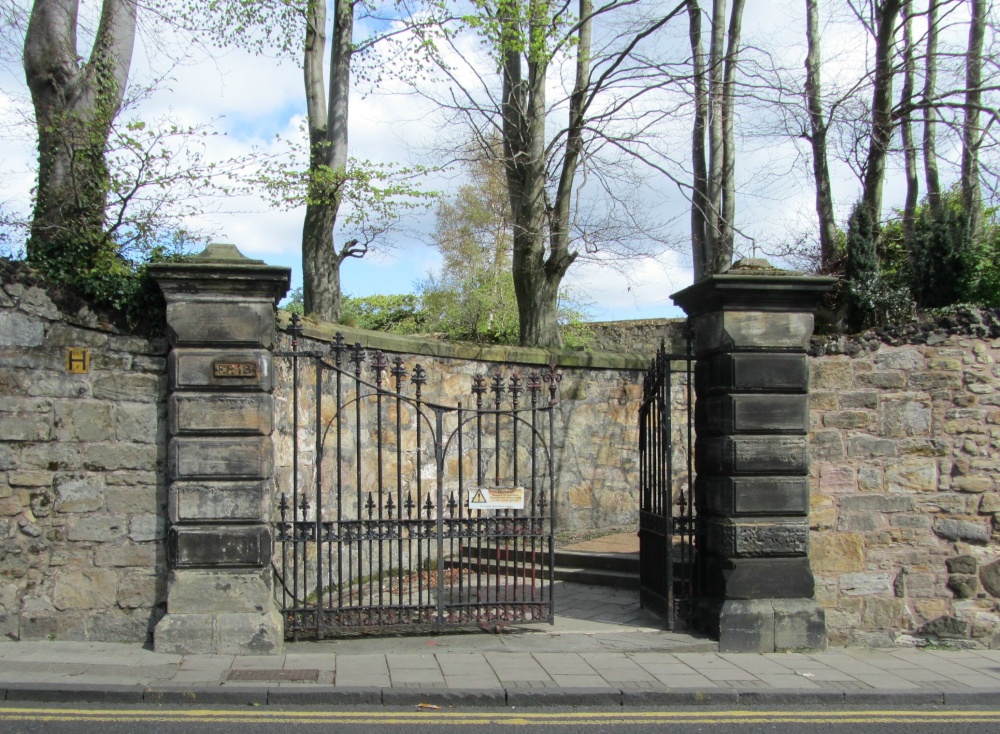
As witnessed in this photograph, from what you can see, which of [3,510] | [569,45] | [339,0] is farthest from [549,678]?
[339,0]

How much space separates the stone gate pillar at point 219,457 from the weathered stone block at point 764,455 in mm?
3743

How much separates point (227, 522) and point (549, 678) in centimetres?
270

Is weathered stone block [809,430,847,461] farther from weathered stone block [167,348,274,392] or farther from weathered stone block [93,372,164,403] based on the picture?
weathered stone block [93,372,164,403]

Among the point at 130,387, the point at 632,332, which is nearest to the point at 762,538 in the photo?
the point at 130,387

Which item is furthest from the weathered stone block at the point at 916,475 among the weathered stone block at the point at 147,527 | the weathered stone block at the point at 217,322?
the weathered stone block at the point at 147,527

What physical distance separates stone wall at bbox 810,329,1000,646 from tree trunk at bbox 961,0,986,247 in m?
7.12

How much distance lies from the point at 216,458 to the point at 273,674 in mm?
1687

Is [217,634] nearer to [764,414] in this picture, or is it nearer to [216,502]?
[216,502]

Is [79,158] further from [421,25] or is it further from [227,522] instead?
[421,25]

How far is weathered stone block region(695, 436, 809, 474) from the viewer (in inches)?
295

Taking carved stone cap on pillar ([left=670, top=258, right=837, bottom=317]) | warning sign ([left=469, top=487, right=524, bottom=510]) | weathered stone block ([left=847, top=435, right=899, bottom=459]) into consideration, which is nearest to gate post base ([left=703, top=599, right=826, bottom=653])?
weathered stone block ([left=847, top=435, right=899, bottom=459])

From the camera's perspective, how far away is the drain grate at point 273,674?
20.6 ft

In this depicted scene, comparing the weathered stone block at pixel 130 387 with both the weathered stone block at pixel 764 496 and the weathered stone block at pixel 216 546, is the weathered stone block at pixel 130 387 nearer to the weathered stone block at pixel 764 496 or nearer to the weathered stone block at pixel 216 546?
the weathered stone block at pixel 216 546

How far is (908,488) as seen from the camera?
776 cm
